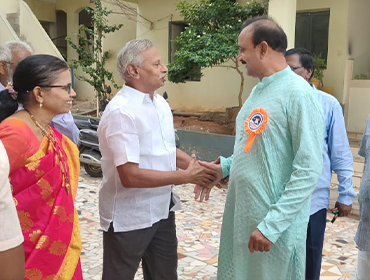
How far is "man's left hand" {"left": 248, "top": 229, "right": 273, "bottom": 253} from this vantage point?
191cm

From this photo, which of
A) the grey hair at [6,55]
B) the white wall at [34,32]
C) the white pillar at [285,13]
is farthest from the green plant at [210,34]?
the white wall at [34,32]

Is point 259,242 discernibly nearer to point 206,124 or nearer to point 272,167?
point 272,167

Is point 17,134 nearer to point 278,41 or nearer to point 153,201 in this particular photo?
point 153,201

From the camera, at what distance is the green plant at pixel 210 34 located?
7.57 m

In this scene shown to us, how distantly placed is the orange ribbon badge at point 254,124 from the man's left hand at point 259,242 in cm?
41

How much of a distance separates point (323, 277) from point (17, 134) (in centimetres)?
295

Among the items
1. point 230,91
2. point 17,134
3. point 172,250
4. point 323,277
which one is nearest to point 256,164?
point 172,250

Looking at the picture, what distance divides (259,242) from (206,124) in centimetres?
751

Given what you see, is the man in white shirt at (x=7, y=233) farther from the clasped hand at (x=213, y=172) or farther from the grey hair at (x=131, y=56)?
the clasped hand at (x=213, y=172)

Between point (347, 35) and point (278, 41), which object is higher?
point (347, 35)

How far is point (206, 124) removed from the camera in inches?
369

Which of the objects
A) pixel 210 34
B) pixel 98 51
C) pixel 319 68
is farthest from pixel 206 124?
pixel 98 51

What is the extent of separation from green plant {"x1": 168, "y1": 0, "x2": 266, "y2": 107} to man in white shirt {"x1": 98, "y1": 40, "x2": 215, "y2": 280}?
513 cm

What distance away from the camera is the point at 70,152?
2.29 metres
